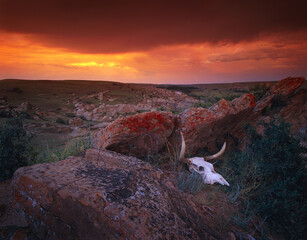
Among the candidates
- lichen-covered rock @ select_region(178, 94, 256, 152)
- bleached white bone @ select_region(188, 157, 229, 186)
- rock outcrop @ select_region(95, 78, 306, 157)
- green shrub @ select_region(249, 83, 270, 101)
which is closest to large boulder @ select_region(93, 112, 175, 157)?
rock outcrop @ select_region(95, 78, 306, 157)

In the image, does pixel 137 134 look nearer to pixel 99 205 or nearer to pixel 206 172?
pixel 206 172

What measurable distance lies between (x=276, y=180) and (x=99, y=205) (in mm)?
3380

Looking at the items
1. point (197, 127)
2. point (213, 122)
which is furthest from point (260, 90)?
point (197, 127)

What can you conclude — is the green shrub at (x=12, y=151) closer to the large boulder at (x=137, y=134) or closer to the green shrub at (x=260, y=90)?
the large boulder at (x=137, y=134)

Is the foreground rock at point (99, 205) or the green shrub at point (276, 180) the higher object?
the foreground rock at point (99, 205)

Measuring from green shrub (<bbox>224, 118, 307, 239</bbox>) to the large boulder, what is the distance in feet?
5.99

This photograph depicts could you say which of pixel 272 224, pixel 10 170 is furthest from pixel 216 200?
pixel 10 170

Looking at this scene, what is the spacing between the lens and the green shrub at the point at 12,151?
354 cm

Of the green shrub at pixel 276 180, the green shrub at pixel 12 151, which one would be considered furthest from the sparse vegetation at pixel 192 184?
the green shrub at pixel 12 151

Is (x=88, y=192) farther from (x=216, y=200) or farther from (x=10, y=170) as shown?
(x=10, y=170)

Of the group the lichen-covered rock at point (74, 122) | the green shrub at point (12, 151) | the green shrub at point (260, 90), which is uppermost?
the green shrub at point (260, 90)

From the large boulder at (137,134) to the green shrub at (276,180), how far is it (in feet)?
5.99

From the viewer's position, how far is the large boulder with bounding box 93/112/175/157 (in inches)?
153

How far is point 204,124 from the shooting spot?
4848 mm
